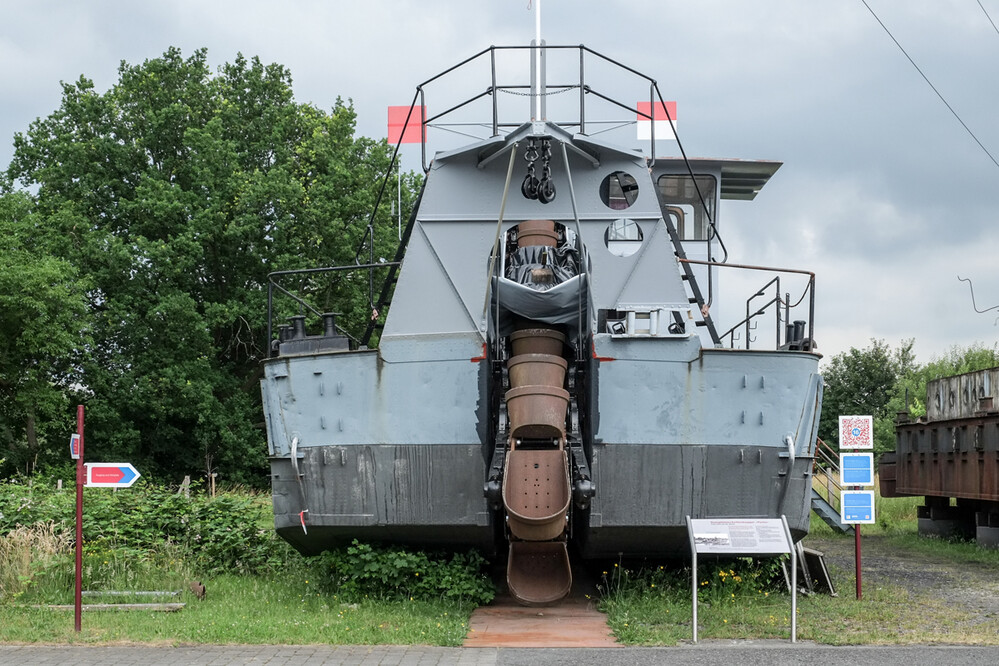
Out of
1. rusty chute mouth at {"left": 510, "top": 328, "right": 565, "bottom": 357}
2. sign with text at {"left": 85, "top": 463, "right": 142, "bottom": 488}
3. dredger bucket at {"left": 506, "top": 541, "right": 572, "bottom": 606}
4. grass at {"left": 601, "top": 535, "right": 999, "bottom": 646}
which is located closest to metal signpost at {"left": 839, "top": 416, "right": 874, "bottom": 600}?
grass at {"left": 601, "top": 535, "right": 999, "bottom": 646}

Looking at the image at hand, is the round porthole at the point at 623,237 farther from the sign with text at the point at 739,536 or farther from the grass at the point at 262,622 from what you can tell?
the grass at the point at 262,622

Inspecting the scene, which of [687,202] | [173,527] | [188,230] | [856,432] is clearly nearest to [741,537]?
[856,432]

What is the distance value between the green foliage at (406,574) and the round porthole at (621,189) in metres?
3.85

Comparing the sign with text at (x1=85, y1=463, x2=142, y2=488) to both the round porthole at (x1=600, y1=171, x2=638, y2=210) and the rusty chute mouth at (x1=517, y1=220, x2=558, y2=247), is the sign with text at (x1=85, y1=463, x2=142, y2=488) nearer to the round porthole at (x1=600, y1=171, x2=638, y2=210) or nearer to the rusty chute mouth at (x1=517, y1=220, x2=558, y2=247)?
the rusty chute mouth at (x1=517, y1=220, x2=558, y2=247)

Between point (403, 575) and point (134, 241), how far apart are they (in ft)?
64.7

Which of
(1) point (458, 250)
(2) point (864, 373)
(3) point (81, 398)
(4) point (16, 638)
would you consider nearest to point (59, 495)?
(4) point (16, 638)

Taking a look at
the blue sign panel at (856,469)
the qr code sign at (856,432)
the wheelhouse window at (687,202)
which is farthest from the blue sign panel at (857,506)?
the wheelhouse window at (687,202)

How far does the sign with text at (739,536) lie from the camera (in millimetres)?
9641

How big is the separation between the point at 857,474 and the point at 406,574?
476 centimetres

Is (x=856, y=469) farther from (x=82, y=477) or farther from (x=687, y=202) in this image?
(x=82, y=477)

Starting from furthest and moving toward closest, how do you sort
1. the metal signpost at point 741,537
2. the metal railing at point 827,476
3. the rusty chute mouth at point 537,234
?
the metal railing at point 827,476 → the rusty chute mouth at point 537,234 → the metal signpost at point 741,537

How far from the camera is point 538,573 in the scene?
1098 cm

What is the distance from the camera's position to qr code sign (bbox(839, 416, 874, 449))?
1224 centimetres

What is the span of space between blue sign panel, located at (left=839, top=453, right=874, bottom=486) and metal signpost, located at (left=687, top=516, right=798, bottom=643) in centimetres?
217
